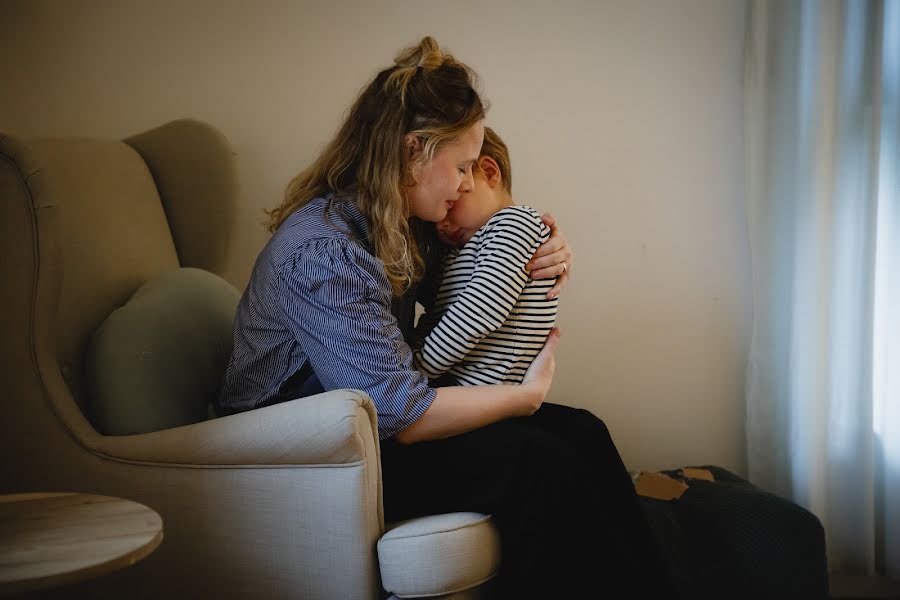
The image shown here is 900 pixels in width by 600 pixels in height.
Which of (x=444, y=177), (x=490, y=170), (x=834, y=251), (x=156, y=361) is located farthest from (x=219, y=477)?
(x=834, y=251)

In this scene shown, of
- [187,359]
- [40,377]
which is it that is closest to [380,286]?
[187,359]

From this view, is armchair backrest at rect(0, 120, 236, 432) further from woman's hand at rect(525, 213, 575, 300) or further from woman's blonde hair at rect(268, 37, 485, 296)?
woman's hand at rect(525, 213, 575, 300)

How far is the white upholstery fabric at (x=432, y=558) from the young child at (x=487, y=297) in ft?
0.96

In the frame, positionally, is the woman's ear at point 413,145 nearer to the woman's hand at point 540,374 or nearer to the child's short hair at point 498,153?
the child's short hair at point 498,153

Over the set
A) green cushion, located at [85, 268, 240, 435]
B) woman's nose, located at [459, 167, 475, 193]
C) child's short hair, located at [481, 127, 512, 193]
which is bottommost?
green cushion, located at [85, 268, 240, 435]

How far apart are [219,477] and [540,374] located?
554 millimetres

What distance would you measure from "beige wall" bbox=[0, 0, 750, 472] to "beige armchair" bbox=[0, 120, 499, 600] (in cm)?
92

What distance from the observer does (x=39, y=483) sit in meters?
1.28

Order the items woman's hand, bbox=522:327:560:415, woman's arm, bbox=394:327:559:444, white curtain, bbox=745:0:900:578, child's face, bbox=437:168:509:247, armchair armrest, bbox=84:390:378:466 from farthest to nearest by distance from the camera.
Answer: white curtain, bbox=745:0:900:578 < child's face, bbox=437:168:509:247 < woman's hand, bbox=522:327:560:415 < woman's arm, bbox=394:327:559:444 < armchair armrest, bbox=84:390:378:466

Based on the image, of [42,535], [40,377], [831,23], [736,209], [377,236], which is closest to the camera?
[42,535]

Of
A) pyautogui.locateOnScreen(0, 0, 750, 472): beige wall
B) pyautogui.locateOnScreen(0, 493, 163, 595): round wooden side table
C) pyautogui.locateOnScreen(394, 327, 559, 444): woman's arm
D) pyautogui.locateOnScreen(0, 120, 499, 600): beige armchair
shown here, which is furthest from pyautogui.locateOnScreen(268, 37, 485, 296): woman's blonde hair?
pyautogui.locateOnScreen(0, 0, 750, 472): beige wall

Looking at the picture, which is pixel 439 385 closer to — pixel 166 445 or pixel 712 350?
pixel 166 445

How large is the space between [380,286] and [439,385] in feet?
0.92

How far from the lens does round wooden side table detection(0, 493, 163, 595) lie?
87 centimetres
